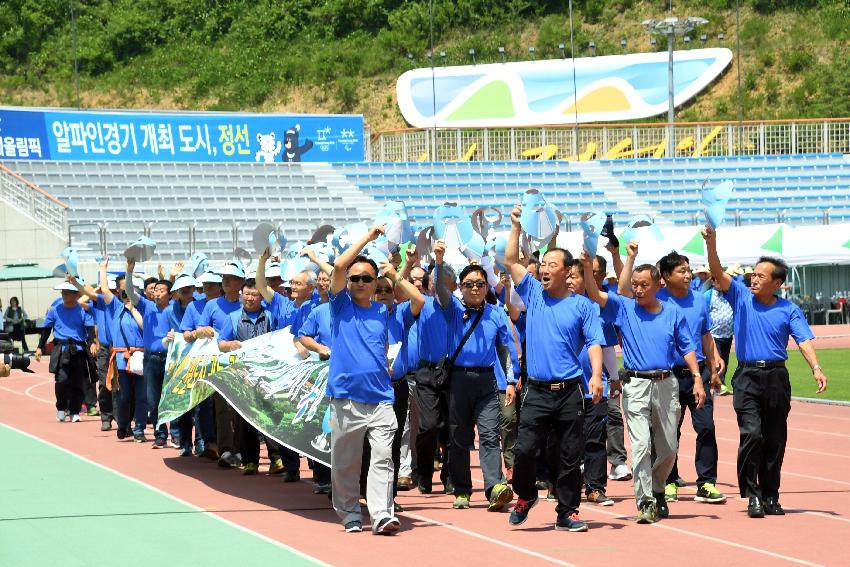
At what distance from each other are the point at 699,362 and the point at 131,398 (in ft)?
23.0

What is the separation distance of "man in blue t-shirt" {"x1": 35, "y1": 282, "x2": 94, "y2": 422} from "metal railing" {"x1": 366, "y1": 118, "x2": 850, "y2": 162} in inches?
1070

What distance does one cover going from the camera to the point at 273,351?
38.6 feet

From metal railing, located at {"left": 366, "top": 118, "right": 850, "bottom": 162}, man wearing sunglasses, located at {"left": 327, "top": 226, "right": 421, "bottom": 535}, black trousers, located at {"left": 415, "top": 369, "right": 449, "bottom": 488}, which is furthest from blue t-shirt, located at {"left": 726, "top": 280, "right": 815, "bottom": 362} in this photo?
metal railing, located at {"left": 366, "top": 118, "right": 850, "bottom": 162}

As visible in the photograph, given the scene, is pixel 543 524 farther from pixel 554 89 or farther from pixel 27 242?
pixel 554 89

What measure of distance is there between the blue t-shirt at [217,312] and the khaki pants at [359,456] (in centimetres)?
Answer: 357

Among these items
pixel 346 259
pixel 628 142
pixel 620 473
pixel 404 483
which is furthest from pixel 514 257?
pixel 628 142

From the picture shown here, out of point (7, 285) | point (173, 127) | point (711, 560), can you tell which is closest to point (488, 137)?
point (173, 127)

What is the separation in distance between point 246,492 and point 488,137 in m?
35.0

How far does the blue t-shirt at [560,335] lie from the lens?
31.4 ft

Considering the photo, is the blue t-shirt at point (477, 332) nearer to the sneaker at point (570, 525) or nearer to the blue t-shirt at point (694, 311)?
the blue t-shirt at point (694, 311)

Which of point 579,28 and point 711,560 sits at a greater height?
point 579,28

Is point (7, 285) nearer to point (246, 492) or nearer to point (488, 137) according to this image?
point (488, 137)

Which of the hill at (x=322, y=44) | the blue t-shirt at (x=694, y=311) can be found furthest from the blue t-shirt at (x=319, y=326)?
the hill at (x=322, y=44)

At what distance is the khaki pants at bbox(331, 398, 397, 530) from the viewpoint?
31.4ft
